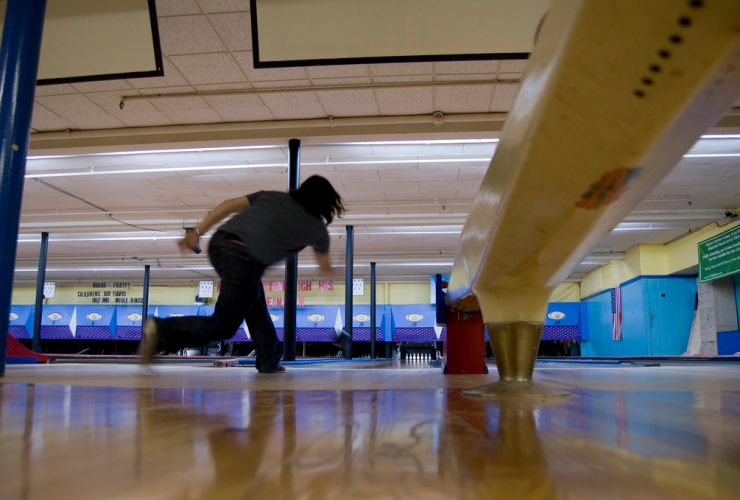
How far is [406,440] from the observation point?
1.61 feet

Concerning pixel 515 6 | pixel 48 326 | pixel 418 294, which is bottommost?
pixel 48 326

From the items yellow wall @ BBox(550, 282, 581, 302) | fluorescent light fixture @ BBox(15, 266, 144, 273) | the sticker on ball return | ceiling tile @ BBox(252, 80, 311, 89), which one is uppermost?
ceiling tile @ BBox(252, 80, 311, 89)

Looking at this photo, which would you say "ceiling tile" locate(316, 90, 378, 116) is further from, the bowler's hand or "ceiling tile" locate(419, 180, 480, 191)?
the bowler's hand

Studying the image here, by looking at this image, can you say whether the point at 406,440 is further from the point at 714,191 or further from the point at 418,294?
the point at 418,294

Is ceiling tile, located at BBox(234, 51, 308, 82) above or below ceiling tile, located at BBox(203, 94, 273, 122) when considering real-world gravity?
above

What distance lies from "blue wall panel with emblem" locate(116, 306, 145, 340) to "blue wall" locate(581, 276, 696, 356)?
14231 mm

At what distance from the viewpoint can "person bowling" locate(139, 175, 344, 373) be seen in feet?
5.88

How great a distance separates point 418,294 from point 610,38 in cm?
1781

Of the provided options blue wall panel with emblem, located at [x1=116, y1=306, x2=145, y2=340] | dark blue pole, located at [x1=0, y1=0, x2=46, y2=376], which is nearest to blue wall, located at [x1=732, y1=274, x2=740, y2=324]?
dark blue pole, located at [x1=0, y1=0, x2=46, y2=376]

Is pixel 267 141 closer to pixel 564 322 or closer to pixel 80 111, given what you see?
pixel 80 111

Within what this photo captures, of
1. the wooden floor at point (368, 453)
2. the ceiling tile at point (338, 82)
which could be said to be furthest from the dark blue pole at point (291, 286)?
the wooden floor at point (368, 453)

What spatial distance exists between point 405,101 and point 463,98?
2.10 feet

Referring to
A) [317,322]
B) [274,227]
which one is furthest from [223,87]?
[317,322]

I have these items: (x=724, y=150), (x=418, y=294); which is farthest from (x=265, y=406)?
(x=418, y=294)
